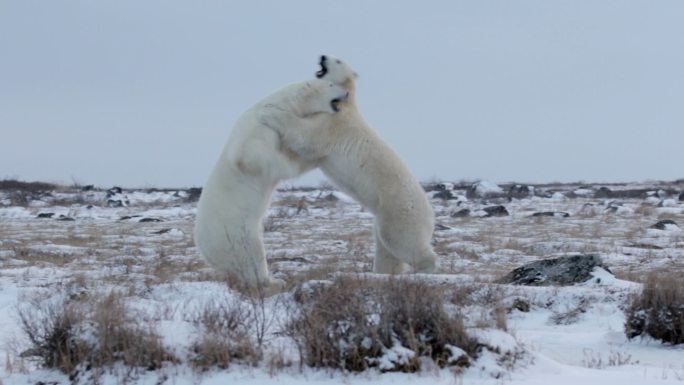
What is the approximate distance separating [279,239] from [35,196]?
21748mm

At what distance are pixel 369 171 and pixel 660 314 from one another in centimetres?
319

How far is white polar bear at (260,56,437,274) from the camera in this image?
315 inches

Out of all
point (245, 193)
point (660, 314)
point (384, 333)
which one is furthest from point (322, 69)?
point (384, 333)

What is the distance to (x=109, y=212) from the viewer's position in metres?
28.1

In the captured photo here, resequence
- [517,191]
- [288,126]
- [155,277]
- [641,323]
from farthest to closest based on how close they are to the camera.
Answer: [517,191], [155,277], [288,126], [641,323]

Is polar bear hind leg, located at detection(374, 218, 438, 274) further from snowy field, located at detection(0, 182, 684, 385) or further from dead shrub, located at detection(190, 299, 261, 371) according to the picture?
→ dead shrub, located at detection(190, 299, 261, 371)

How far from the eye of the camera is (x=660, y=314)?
579 centimetres

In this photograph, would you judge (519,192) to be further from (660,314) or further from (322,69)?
(660,314)

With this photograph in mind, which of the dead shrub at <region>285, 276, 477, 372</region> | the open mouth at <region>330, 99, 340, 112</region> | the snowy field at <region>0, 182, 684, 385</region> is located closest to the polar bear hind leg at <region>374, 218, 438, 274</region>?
the snowy field at <region>0, 182, 684, 385</region>

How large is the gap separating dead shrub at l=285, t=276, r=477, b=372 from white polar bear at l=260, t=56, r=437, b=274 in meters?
3.24

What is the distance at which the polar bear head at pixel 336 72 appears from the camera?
8.32 meters

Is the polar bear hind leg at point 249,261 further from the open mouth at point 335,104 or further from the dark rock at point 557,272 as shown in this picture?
the dark rock at point 557,272

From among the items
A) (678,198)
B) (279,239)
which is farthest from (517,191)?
(279,239)

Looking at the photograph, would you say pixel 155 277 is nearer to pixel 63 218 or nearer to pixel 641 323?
pixel 641 323
